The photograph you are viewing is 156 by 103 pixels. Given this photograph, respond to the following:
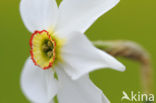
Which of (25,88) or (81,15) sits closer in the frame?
(81,15)

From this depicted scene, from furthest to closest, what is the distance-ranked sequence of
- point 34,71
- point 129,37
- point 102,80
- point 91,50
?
point 129,37 → point 102,80 → point 34,71 → point 91,50

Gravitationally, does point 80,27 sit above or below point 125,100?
above

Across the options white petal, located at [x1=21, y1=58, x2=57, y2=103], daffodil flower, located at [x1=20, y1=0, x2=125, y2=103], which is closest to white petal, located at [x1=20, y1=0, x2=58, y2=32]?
daffodil flower, located at [x1=20, y1=0, x2=125, y2=103]

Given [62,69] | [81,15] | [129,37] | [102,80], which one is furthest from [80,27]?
[129,37]

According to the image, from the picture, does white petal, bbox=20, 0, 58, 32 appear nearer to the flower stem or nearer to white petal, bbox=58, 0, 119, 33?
white petal, bbox=58, 0, 119, 33

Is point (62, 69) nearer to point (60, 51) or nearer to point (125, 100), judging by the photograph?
point (60, 51)

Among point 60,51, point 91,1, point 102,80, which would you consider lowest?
point 102,80

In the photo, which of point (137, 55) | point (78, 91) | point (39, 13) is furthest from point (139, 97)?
point (39, 13)
